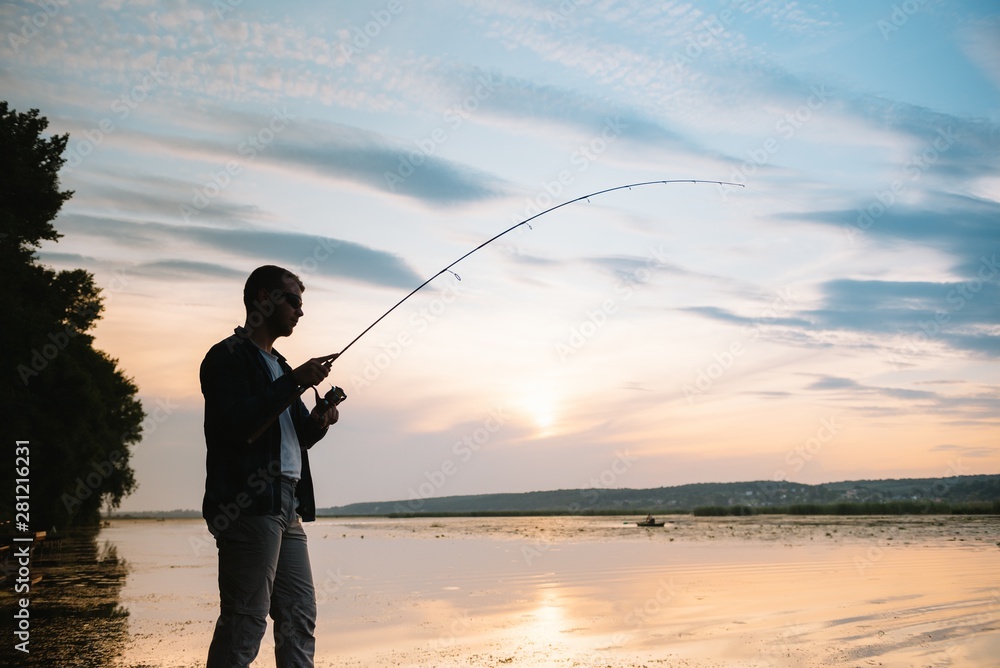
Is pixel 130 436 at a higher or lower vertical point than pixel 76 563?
higher

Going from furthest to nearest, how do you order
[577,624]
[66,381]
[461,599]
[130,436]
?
[130,436]
[66,381]
[461,599]
[577,624]

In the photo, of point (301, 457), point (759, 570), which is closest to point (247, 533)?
point (301, 457)

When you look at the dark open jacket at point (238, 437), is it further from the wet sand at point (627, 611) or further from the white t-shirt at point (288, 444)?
the wet sand at point (627, 611)

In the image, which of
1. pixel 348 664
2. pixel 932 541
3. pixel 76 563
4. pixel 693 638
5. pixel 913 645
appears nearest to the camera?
pixel 348 664

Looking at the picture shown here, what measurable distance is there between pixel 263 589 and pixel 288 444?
2.21 feet

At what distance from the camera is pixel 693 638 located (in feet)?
28.3

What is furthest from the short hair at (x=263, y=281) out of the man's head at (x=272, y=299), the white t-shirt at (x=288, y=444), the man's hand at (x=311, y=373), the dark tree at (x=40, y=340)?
the dark tree at (x=40, y=340)

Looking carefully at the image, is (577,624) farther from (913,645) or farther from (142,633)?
(142,633)

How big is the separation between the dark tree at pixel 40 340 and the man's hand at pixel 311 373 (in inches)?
731

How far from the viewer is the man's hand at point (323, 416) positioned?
14.3ft

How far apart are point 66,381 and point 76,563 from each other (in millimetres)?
9058

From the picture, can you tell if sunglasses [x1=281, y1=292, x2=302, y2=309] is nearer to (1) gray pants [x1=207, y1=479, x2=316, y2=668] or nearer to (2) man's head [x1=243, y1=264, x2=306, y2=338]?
(2) man's head [x1=243, y1=264, x2=306, y2=338]

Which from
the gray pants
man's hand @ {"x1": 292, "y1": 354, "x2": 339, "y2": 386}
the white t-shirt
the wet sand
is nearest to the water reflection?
the wet sand

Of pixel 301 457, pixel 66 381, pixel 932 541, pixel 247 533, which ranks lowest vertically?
pixel 932 541
